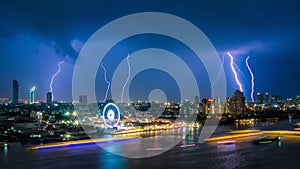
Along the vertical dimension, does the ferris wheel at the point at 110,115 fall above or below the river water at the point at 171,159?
above

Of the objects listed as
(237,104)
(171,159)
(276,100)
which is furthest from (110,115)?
(276,100)

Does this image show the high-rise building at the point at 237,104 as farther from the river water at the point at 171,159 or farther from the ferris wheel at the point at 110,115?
the river water at the point at 171,159

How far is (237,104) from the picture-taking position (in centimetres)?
3966

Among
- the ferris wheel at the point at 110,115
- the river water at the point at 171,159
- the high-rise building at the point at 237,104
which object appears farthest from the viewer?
the high-rise building at the point at 237,104

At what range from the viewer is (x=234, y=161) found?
27.1 feet

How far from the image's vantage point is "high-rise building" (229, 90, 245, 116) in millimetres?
38331

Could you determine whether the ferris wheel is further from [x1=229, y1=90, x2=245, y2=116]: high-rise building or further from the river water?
[x1=229, y1=90, x2=245, y2=116]: high-rise building

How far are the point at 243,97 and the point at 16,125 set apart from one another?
3085 cm

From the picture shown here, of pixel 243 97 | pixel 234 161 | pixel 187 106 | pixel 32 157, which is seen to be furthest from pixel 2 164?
pixel 243 97

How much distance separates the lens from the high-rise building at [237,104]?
38.3 metres

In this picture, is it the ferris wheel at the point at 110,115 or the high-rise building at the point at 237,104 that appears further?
the high-rise building at the point at 237,104

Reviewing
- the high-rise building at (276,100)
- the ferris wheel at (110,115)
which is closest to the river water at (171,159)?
the ferris wheel at (110,115)

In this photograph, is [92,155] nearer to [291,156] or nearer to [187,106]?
[291,156]

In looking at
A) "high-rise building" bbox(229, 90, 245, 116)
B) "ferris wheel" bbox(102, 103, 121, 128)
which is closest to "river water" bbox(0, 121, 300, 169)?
"ferris wheel" bbox(102, 103, 121, 128)
